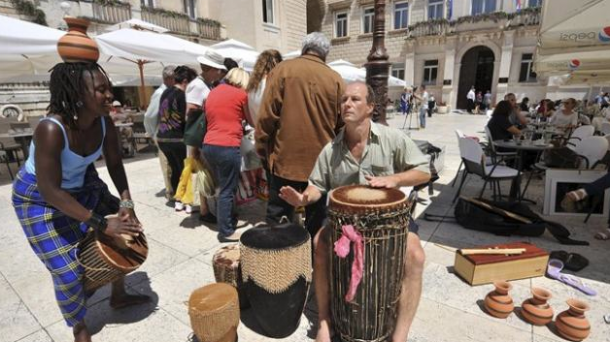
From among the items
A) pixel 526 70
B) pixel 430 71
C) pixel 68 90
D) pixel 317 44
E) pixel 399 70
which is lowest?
pixel 68 90

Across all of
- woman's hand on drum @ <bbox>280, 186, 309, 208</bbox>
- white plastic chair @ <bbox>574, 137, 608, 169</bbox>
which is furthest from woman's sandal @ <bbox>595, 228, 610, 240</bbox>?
woman's hand on drum @ <bbox>280, 186, 309, 208</bbox>

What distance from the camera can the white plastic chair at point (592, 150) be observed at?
448 centimetres

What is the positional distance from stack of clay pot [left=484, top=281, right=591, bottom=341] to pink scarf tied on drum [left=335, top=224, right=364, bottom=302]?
121 cm

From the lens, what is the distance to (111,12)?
14.4 meters

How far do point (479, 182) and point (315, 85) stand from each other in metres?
4.33

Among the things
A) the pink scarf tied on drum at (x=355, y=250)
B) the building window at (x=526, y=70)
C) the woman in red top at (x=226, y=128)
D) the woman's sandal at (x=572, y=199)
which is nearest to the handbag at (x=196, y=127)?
the woman in red top at (x=226, y=128)

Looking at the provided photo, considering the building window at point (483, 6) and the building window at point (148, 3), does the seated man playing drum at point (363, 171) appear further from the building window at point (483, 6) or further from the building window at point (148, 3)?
the building window at point (483, 6)

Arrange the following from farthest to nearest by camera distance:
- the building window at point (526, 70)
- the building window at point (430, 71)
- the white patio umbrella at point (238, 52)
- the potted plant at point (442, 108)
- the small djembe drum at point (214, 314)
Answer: the building window at point (430, 71)
the potted plant at point (442, 108)
the building window at point (526, 70)
the white patio umbrella at point (238, 52)
the small djembe drum at point (214, 314)

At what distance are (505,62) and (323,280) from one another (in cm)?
2510

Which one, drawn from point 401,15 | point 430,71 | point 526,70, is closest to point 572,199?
point 526,70

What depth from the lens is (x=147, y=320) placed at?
230 centimetres

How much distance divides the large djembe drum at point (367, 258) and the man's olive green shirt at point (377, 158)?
288mm

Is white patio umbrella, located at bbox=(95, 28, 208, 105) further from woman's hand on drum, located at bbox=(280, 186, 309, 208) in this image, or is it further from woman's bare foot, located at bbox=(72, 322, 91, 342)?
woman's hand on drum, located at bbox=(280, 186, 309, 208)

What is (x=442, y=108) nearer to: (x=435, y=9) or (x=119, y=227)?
(x=435, y=9)
